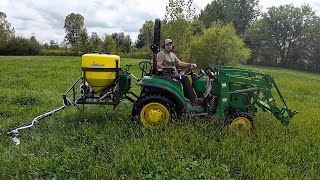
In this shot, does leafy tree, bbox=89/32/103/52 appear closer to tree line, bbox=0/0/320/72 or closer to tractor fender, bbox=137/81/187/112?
tree line, bbox=0/0/320/72

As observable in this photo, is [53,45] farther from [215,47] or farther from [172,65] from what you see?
[172,65]

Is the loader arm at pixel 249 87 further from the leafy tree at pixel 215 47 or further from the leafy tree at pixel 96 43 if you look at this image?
the leafy tree at pixel 96 43

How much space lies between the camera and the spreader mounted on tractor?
540cm

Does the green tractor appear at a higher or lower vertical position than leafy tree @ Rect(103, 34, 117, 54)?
lower

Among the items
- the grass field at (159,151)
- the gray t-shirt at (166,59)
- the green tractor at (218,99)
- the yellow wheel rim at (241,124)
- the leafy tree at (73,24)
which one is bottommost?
the grass field at (159,151)

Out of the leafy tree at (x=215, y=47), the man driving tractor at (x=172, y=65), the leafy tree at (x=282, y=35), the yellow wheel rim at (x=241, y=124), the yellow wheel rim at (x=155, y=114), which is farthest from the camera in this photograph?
the leafy tree at (x=282, y=35)

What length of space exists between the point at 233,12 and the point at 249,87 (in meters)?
49.2

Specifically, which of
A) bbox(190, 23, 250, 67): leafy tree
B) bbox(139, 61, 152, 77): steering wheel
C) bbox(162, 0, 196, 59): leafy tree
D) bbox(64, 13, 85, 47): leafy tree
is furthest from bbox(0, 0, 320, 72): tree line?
bbox(139, 61, 152, 77): steering wheel

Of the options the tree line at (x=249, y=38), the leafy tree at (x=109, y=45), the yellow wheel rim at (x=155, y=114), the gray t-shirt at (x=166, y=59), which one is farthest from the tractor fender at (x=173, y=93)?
the leafy tree at (x=109, y=45)

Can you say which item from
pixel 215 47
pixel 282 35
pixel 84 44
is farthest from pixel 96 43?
pixel 282 35

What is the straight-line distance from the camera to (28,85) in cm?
1077

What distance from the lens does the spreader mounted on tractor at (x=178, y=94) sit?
5402 mm

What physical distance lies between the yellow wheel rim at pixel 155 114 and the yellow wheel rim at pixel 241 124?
1.16 meters

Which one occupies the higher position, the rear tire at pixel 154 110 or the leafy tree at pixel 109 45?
the leafy tree at pixel 109 45
